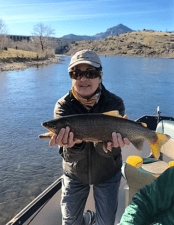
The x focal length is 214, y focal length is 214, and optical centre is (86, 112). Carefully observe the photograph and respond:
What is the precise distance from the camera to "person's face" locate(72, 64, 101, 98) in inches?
101

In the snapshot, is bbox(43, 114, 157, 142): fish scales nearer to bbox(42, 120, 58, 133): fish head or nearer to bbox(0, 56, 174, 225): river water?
bbox(42, 120, 58, 133): fish head

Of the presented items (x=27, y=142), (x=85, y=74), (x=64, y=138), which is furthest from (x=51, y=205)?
(x=27, y=142)

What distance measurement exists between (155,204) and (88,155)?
35.2 inches

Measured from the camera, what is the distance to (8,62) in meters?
42.8

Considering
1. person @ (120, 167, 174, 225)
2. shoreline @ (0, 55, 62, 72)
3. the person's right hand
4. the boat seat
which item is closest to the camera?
person @ (120, 167, 174, 225)

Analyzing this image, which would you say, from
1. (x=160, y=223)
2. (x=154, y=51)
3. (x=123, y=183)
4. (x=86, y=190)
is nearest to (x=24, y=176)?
(x=123, y=183)

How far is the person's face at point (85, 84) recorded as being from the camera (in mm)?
2561

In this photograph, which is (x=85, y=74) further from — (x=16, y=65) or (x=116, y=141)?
(x=16, y=65)

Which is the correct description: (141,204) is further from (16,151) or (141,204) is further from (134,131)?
(16,151)

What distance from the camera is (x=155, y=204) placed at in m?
2.17

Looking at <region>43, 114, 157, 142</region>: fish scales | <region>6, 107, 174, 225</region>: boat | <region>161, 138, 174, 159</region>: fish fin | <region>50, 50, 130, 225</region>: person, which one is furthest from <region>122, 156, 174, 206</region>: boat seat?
<region>43, 114, 157, 142</region>: fish scales

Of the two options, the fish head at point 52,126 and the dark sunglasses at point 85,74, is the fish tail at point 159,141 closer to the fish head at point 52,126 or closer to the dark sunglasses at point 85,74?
the dark sunglasses at point 85,74

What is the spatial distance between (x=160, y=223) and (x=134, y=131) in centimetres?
100

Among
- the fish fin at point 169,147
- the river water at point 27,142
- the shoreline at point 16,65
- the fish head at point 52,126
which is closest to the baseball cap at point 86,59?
the fish head at point 52,126
